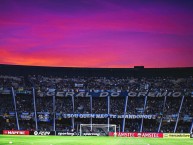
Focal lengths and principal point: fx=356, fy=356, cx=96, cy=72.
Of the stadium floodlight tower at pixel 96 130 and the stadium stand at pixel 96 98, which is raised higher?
the stadium stand at pixel 96 98

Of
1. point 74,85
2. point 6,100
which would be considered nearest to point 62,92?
point 74,85

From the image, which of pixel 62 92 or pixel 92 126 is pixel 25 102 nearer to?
pixel 62 92

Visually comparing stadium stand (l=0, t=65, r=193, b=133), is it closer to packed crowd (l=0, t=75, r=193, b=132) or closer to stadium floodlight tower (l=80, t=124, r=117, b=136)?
packed crowd (l=0, t=75, r=193, b=132)

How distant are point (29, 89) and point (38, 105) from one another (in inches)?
184

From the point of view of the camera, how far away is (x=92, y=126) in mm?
68500

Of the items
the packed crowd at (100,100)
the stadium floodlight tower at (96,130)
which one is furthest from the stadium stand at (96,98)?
the stadium floodlight tower at (96,130)

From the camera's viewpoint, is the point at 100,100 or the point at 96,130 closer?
the point at 96,130

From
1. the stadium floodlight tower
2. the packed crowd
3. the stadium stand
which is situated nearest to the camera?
the stadium floodlight tower

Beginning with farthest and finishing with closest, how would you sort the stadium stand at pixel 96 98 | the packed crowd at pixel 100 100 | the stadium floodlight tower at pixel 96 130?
the packed crowd at pixel 100 100, the stadium stand at pixel 96 98, the stadium floodlight tower at pixel 96 130

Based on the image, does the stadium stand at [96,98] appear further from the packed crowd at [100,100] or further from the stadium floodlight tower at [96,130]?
the stadium floodlight tower at [96,130]

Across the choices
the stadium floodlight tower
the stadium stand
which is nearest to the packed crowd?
the stadium stand

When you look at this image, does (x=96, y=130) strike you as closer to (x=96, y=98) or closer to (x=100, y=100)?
(x=100, y=100)

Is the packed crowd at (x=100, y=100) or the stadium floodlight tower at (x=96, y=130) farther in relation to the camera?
the packed crowd at (x=100, y=100)

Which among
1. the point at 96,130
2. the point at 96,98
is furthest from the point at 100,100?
the point at 96,130
